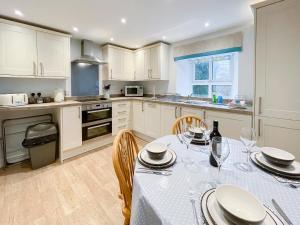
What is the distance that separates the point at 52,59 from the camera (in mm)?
2684

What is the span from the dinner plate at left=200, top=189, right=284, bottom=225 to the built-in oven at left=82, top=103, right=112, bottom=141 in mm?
2641

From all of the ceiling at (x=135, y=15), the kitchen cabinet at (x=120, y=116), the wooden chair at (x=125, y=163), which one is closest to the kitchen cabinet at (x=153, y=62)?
the ceiling at (x=135, y=15)

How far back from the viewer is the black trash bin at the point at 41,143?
229cm

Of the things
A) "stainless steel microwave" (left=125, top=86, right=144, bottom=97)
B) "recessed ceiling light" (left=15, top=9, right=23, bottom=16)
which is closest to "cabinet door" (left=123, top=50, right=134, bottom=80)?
"stainless steel microwave" (left=125, top=86, right=144, bottom=97)

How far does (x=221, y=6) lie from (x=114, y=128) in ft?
9.02

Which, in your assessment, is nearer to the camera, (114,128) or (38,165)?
(38,165)

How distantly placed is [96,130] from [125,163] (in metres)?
2.21

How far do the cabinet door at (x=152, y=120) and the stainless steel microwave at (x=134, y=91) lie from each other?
2.56 ft

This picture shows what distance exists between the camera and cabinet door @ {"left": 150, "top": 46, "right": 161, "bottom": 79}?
11.6 feet

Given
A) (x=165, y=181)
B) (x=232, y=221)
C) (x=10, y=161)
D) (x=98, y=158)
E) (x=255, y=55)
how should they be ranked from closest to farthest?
(x=232, y=221), (x=165, y=181), (x=255, y=55), (x=10, y=161), (x=98, y=158)

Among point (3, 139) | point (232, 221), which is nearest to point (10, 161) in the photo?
point (3, 139)

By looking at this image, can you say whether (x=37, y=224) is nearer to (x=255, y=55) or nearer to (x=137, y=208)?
(x=137, y=208)

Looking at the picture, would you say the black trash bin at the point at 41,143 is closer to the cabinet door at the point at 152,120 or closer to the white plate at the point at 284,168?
the cabinet door at the point at 152,120

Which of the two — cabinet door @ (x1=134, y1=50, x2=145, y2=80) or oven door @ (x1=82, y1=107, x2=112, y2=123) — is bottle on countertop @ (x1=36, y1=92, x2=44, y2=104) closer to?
oven door @ (x1=82, y1=107, x2=112, y2=123)
